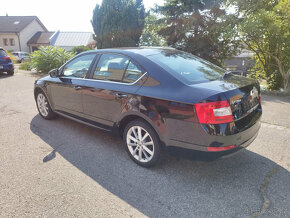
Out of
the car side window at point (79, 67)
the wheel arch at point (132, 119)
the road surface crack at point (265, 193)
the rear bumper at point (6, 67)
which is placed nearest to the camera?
the road surface crack at point (265, 193)

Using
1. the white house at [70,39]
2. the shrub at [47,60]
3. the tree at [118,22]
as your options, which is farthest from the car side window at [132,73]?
the white house at [70,39]

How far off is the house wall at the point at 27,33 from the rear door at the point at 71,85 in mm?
35745

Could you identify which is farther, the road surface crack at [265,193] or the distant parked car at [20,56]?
the distant parked car at [20,56]

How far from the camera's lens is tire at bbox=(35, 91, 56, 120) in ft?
15.1

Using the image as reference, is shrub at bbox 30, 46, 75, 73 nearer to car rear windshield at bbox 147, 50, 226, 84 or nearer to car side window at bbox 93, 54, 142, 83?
car side window at bbox 93, 54, 142, 83

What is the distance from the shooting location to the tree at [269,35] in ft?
25.0

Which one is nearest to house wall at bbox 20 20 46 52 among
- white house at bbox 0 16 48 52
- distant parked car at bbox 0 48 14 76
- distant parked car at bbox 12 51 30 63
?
white house at bbox 0 16 48 52

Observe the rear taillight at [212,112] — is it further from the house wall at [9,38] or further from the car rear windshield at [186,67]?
the house wall at [9,38]

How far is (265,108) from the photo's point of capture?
5723mm

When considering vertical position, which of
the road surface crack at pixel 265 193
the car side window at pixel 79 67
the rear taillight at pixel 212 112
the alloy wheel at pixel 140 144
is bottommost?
the road surface crack at pixel 265 193

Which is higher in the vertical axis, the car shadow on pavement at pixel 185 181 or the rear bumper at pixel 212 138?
the rear bumper at pixel 212 138

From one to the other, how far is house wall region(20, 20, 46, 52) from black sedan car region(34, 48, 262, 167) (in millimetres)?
36410

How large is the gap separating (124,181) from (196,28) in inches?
471

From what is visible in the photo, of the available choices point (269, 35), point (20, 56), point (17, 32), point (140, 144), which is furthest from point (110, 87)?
point (17, 32)
